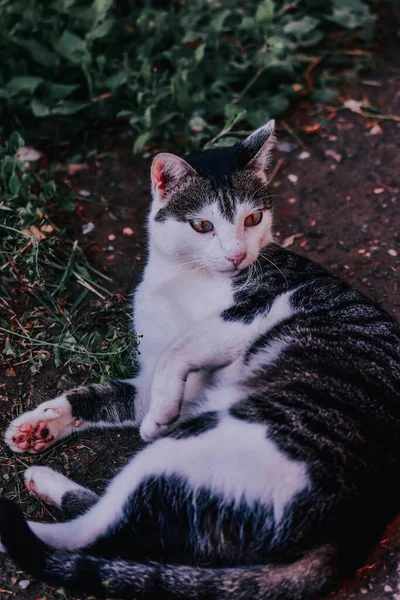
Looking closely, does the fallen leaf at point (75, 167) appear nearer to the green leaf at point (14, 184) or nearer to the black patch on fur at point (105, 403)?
the green leaf at point (14, 184)

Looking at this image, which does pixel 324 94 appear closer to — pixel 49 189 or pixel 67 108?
pixel 67 108

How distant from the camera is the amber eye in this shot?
10.3ft

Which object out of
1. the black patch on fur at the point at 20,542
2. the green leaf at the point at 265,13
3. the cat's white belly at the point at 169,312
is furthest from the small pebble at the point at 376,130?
the black patch on fur at the point at 20,542

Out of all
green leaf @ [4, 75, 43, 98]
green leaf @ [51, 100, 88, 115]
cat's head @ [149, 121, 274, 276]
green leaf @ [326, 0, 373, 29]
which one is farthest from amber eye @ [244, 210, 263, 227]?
green leaf @ [326, 0, 373, 29]

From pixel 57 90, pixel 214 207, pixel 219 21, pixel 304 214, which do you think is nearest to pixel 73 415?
pixel 214 207

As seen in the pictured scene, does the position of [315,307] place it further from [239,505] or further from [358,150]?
[358,150]

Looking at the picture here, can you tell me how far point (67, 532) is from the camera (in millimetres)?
2635

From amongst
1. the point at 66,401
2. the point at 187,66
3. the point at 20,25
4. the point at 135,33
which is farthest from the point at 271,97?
the point at 66,401

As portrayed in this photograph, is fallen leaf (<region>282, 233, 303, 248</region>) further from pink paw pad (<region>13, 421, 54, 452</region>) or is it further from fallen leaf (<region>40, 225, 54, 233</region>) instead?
pink paw pad (<region>13, 421, 54, 452</region>)

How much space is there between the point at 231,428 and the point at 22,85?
2893mm

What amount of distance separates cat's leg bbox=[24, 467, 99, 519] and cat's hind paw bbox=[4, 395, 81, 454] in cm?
15

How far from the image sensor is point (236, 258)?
9.75 feet

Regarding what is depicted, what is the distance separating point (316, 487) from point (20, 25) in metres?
3.58

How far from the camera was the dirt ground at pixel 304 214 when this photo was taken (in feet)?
10.4
